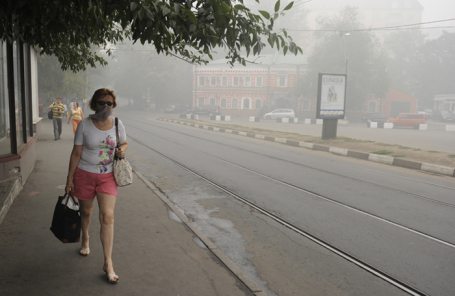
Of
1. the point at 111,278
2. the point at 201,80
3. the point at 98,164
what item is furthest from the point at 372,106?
the point at 111,278

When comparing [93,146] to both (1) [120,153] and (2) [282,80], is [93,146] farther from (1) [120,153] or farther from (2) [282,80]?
(2) [282,80]

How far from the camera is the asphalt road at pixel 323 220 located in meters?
4.38

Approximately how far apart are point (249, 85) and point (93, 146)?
5840 centimetres

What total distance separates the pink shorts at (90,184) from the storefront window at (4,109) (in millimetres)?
4391

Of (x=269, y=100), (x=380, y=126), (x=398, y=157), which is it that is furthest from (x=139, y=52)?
(x=398, y=157)

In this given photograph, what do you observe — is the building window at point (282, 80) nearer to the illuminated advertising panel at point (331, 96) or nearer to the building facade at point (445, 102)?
the building facade at point (445, 102)

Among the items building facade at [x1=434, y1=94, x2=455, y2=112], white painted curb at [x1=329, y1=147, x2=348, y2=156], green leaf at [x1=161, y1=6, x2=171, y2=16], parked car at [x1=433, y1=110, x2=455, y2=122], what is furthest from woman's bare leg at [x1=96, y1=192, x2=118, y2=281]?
building facade at [x1=434, y1=94, x2=455, y2=112]

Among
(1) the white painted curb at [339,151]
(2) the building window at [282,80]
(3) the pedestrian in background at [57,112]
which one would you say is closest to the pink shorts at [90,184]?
(3) the pedestrian in background at [57,112]

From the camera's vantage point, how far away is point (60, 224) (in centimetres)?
415

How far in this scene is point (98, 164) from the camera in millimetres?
3996

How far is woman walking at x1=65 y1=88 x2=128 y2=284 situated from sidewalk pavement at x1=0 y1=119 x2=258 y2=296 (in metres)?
0.33

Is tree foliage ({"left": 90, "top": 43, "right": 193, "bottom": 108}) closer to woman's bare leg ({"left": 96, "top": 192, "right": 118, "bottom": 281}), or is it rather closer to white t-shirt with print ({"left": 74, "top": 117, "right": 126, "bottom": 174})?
white t-shirt with print ({"left": 74, "top": 117, "right": 126, "bottom": 174})

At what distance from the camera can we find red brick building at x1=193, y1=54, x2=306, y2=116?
196ft

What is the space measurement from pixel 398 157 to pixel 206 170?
6.97 metres
